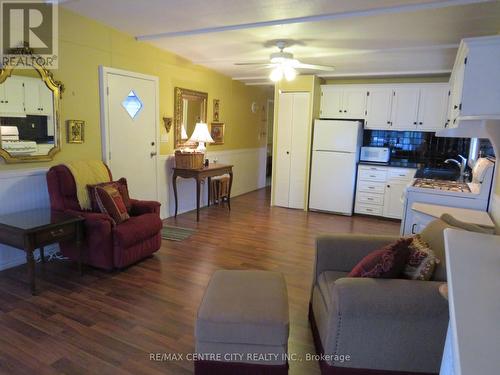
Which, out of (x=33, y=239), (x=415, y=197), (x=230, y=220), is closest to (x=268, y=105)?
(x=230, y=220)

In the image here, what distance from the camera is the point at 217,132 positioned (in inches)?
243

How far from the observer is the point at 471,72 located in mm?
2018

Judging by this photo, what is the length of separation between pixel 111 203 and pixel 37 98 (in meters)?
1.21

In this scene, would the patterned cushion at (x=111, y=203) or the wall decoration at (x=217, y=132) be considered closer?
the patterned cushion at (x=111, y=203)

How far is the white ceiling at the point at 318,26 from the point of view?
2.85 metres

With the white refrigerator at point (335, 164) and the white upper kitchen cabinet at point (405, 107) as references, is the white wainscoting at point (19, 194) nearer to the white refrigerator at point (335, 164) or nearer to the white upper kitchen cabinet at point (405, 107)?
the white refrigerator at point (335, 164)

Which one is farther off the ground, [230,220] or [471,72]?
[471,72]

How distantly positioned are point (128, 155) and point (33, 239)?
1.87 m

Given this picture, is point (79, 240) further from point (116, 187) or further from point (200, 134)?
point (200, 134)

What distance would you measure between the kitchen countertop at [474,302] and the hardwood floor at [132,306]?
1.29 meters

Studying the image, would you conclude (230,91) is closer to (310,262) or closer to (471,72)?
(310,262)

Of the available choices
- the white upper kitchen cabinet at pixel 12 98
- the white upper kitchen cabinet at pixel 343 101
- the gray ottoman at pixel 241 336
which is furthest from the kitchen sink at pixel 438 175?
the white upper kitchen cabinet at pixel 12 98

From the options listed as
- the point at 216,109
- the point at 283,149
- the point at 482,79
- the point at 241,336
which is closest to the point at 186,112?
the point at 216,109

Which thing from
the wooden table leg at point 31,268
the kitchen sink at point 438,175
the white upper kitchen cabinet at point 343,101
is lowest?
the wooden table leg at point 31,268
